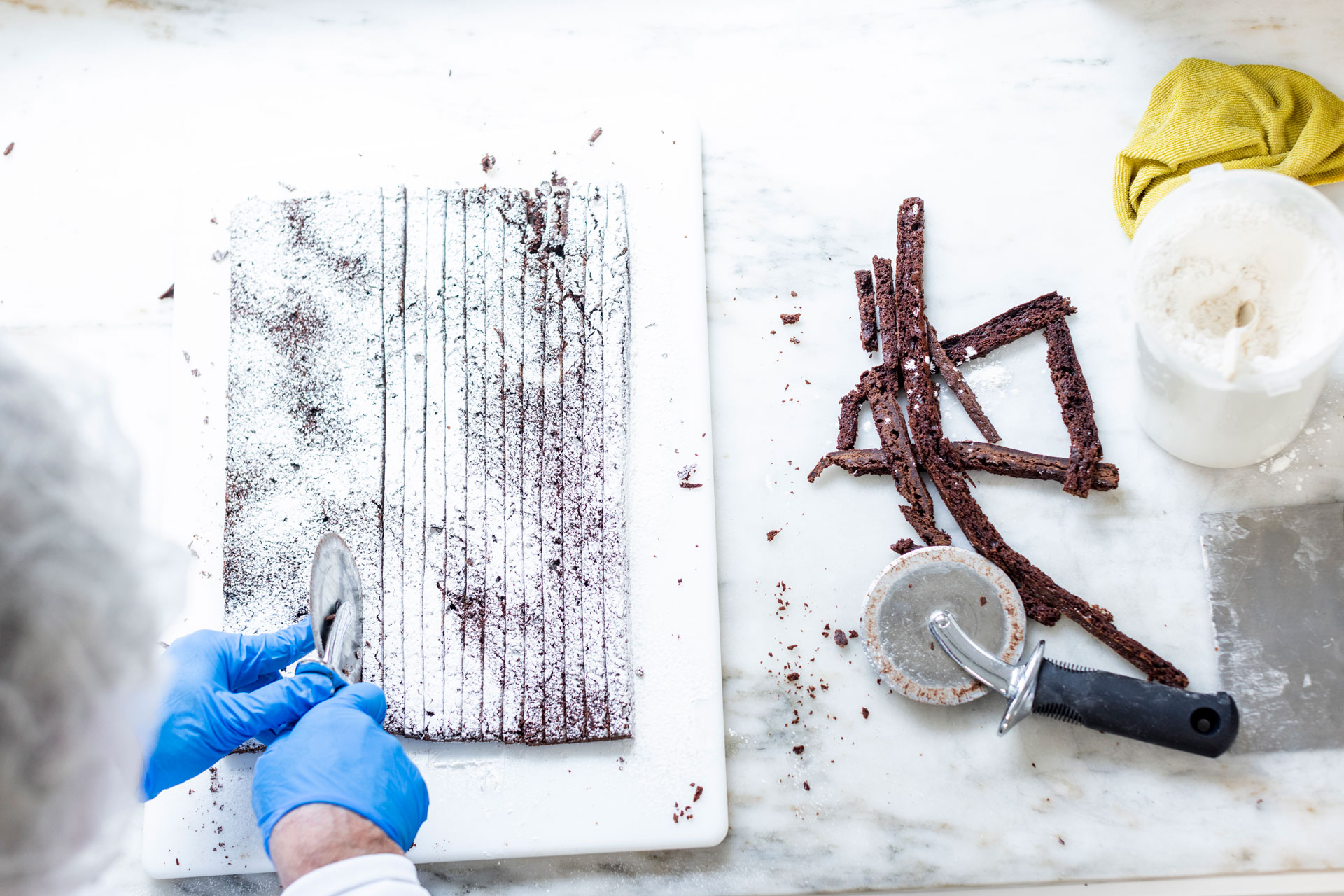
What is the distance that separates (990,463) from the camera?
1493 millimetres

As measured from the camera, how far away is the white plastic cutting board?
1.44 metres

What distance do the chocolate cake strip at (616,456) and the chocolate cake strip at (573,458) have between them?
0.13 feet

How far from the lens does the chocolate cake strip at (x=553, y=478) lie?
1441 mm

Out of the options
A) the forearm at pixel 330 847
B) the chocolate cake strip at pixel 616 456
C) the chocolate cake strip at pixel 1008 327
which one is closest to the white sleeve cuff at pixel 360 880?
the forearm at pixel 330 847

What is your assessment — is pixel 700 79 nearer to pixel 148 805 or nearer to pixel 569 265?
pixel 569 265

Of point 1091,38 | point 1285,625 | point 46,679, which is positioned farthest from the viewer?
point 1091,38

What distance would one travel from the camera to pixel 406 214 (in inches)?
60.7

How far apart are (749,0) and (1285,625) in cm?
148

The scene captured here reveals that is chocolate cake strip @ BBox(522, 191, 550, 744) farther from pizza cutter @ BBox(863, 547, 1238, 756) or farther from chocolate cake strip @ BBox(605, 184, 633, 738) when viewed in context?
pizza cutter @ BBox(863, 547, 1238, 756)

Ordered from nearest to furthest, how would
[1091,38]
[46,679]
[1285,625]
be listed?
1. [46,679]
2. [1285,625]
3. [1091,38]

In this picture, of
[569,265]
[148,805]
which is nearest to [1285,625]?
[569,265]

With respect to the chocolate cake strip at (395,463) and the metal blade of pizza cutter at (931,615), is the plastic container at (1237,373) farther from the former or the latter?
the chocolate cake strip at (395,463)

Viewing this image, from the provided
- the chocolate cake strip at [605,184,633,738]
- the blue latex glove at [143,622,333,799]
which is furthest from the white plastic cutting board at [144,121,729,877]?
the blue latex glove at [143,622,333,799]

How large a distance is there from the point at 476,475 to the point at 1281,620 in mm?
1393
